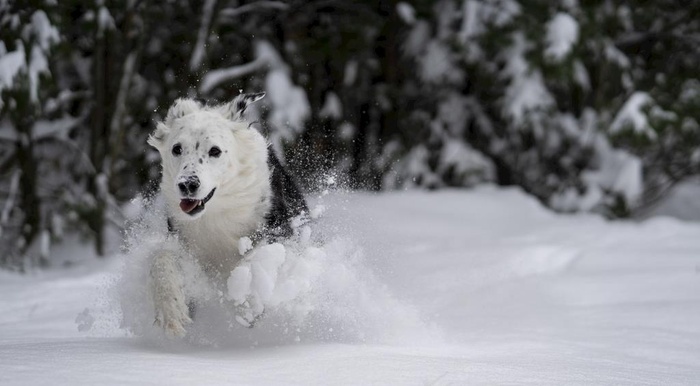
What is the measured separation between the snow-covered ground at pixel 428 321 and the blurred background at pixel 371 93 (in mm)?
1787

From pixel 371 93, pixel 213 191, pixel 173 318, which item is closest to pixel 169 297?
pixel 173 318

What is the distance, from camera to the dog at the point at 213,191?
154 inches

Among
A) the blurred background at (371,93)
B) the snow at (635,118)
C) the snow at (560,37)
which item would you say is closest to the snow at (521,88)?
the blurred background at (371,93)

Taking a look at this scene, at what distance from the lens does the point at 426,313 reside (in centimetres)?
551

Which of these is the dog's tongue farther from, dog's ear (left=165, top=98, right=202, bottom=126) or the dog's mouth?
dog's ear (left=165, top=98, right=202, bottom=126)

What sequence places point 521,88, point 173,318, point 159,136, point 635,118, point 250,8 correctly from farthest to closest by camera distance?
1. point 521,88
2. point 635,118
3. point 250,8
4. point 159,136
5. point 173,318

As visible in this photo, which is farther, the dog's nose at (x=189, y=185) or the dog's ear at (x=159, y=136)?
the dog's ear at (x=159, y=136)

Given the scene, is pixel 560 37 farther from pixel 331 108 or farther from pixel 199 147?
pixel 199 147

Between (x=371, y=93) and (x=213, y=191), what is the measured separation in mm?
10133

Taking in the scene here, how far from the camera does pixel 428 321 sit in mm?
5152

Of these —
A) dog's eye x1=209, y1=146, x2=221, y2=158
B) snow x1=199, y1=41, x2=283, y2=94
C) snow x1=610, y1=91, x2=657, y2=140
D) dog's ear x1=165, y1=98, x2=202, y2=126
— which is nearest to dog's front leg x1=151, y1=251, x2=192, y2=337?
dog's eye x1=209, y1=146, x2=221, y2=158

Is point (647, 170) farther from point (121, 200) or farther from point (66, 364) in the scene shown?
point (66, 364)

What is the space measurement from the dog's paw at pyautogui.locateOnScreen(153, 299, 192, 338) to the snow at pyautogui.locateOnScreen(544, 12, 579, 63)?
937 centimetres

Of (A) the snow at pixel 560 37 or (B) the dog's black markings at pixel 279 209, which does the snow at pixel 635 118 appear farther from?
(B) the dog's black markings at pixel 279 209
